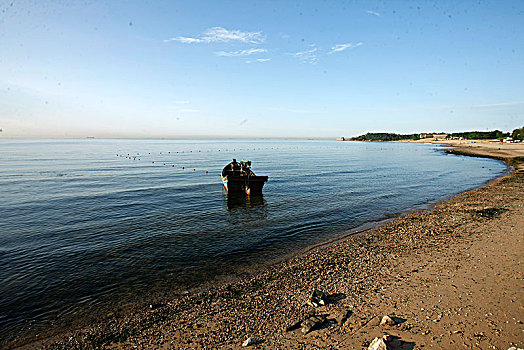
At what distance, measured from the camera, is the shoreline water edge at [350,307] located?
647cm

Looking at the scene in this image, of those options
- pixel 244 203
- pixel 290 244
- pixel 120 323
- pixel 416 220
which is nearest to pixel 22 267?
pixel 120 323

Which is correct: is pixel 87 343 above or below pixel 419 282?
below

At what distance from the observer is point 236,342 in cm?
656

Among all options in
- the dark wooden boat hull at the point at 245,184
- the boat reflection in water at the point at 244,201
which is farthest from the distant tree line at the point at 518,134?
the boat reflection in water at the point at 244,201

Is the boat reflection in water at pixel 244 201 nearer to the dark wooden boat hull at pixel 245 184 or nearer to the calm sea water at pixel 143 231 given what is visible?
the calm sea water at pixel 143 231

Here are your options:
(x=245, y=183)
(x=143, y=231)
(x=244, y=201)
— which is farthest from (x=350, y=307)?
(x=245, y=183)

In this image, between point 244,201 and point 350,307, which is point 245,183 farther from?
point 350,307

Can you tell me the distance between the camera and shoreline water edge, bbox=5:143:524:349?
6473 mm

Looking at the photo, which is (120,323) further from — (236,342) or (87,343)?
(236,342)

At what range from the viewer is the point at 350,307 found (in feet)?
25.3

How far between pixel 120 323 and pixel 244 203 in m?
16.8

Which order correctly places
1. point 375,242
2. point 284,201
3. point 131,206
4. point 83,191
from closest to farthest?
point 375,242 → point 131,206 → point 284,201 → point 83,191

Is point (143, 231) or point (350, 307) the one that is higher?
point (350, 307)

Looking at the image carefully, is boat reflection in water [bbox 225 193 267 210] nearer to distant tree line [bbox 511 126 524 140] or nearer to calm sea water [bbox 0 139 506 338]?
calm sea water [bbox 0 139 506 338]
